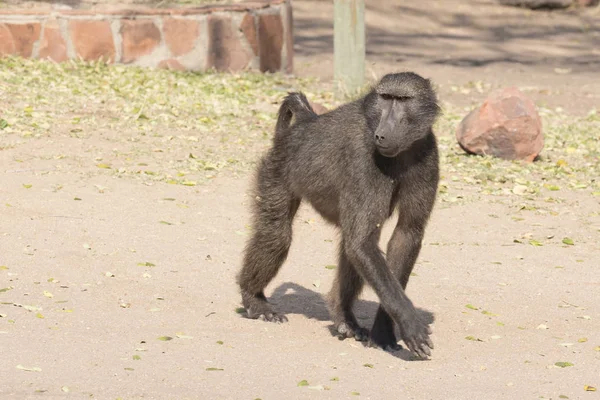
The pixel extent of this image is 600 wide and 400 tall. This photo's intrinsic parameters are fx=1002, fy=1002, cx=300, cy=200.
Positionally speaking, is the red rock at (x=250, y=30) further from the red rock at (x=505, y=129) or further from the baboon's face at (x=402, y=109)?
the baboon's face at (x=402, y=109)

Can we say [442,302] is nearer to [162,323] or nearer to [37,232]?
[162,323]

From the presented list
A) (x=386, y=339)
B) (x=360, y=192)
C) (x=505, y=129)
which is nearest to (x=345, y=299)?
(x=386, y=339)

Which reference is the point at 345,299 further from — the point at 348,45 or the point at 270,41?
the point at 270,41

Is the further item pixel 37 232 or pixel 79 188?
pixel 79 188

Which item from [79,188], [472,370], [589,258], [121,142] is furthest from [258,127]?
[472,370]

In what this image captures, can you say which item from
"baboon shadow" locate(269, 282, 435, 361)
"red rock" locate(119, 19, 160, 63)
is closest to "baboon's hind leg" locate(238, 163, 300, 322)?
"baboon shadow" locate(269, 282, 435, 361)

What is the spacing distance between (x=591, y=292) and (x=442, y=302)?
96cm

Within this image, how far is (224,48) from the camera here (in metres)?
11.2

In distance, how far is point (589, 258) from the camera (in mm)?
6789

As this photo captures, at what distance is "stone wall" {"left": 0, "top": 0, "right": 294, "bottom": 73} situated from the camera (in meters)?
10.6

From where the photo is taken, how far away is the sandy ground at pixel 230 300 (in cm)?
444

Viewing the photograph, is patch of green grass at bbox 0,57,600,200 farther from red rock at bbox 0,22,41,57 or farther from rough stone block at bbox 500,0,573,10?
rough stone block at bbox 500,0,573,10

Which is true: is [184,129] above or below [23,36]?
below

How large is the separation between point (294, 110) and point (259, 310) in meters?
1.14
